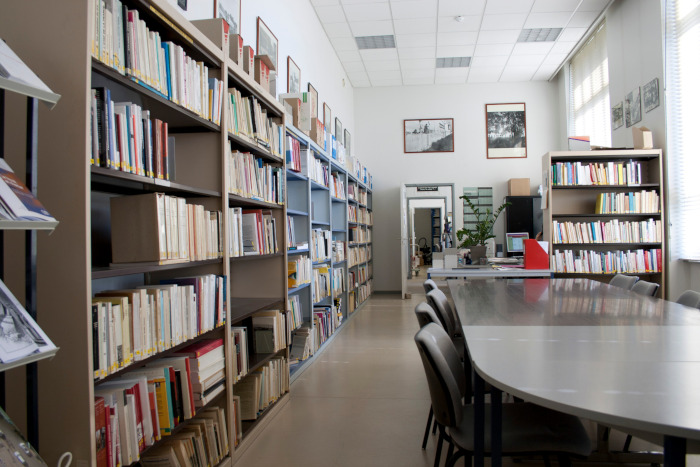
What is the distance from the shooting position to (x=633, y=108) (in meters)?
6.12

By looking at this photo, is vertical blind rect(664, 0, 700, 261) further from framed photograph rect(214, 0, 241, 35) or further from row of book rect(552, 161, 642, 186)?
framed photograph rect(214, 0, 241, 35)

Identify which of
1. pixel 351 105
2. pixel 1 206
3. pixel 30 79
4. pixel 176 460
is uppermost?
pixel 351 105

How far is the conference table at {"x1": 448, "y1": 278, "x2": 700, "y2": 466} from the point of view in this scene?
1.11 m

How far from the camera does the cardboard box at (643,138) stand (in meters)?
5.51

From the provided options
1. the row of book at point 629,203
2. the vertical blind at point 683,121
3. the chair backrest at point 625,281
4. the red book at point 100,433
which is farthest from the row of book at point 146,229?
the row of book at point 629,203

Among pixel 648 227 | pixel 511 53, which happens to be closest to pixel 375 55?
pixel 511 53

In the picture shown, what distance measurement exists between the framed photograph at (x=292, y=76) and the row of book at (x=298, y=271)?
2142 millimetres

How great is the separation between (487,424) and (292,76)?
4.63 meters

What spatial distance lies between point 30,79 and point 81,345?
773 millimetres

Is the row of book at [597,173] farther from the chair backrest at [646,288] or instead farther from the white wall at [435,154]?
the white wall at [435,154]

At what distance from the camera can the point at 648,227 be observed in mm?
5652

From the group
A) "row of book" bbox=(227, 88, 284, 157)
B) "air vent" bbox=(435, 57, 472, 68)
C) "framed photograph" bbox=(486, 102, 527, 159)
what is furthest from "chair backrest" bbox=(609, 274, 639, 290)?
"framed photograph" bbox=(486, 102, 527, 159)

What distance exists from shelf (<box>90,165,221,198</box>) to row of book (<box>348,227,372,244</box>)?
16.4ft

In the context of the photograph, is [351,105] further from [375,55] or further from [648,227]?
[648,227]
